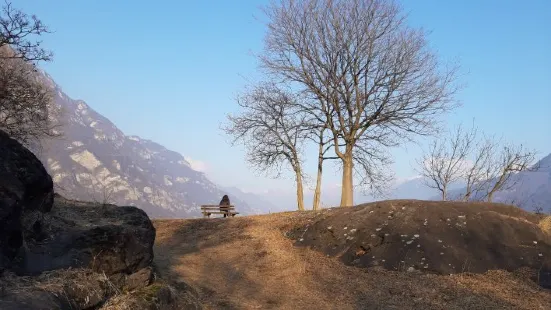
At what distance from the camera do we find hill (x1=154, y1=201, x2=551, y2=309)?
8383mm

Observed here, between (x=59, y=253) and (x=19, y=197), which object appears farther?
(x=59, y=253)

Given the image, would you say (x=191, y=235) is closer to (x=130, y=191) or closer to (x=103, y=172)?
(x=130, y=191)

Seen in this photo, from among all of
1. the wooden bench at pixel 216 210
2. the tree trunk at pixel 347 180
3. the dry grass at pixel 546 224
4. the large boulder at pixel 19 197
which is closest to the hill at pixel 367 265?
the dry grass at pixel 546 224

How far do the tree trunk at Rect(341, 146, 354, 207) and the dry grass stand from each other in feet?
35.0

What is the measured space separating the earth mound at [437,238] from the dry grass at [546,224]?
4.4 inches

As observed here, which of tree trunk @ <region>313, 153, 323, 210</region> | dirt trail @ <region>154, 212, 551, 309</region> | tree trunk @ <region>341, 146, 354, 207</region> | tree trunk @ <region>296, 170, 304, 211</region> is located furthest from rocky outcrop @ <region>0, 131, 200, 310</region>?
tree trunk @ <region>296, 170, 304, 211</region>

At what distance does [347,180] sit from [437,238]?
1124cm

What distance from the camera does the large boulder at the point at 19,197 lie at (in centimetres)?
467

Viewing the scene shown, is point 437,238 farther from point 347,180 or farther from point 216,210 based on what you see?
point 216,210

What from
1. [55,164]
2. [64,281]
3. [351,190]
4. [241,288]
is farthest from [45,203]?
[55,164]

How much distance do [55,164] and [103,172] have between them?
26.2m

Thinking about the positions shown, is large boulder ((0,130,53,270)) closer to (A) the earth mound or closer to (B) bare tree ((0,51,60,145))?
(A) the earth mound

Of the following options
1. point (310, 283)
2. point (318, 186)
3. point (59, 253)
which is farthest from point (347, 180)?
point (59, 253)

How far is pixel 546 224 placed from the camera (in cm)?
1127
